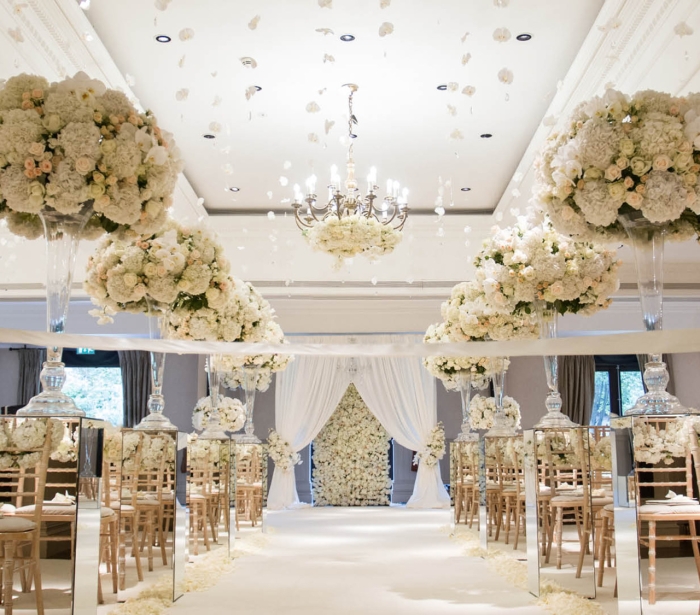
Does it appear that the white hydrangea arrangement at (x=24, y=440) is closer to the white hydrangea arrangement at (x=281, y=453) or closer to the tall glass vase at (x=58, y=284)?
the tall glass vase at (x=58, y=284)

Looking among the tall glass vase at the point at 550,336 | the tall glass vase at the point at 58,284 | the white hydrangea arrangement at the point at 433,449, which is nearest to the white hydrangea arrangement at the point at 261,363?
the tall glass vase at the point at 550,336

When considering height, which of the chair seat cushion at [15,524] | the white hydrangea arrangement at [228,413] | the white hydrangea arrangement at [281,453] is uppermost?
the white hydrangea arrangement at [228,413]

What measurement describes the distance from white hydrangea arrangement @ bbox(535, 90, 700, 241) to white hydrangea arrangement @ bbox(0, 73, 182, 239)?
1662 millimetres

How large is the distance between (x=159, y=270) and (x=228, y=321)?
1.55 meters

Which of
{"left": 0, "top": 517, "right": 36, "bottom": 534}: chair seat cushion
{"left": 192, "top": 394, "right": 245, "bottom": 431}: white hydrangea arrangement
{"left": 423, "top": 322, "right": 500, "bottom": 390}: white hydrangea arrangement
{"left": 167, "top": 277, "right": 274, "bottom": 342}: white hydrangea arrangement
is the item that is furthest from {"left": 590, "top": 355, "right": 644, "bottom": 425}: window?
{"left": 0, "top": 517, "right": 36, "bottom": 534}: chair seat cushion

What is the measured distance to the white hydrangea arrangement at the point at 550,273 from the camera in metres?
4.39

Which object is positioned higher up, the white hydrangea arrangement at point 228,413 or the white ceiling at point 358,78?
the white ceiling at point 358,78

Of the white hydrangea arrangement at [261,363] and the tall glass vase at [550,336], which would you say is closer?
the tall glass vase at [550,336]

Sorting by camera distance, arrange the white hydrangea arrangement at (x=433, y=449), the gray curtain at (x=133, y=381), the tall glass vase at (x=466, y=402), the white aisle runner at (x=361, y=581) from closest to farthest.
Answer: the white aisle runner at (x=361, y=581) < the tall glass vase at (x=466, y=402) < the white hydrangea arrangement at (x=433, y=449) < the gray curtain at (x=133, y=381)

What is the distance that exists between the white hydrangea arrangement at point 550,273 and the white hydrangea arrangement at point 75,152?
7.12 ft

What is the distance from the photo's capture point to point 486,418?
8.30 meters

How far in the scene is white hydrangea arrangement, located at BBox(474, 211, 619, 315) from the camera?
4391 millimetres

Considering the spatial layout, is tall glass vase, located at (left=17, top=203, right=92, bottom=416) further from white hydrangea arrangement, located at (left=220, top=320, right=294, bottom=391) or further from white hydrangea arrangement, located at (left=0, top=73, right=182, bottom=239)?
white hydrangea arrangement, located at (left=220, top=320, right=294, bottom=391)

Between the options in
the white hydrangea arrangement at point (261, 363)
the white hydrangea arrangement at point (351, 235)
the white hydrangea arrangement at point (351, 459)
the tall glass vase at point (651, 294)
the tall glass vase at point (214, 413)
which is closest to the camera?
the tall glass vase at point (651, 294)
